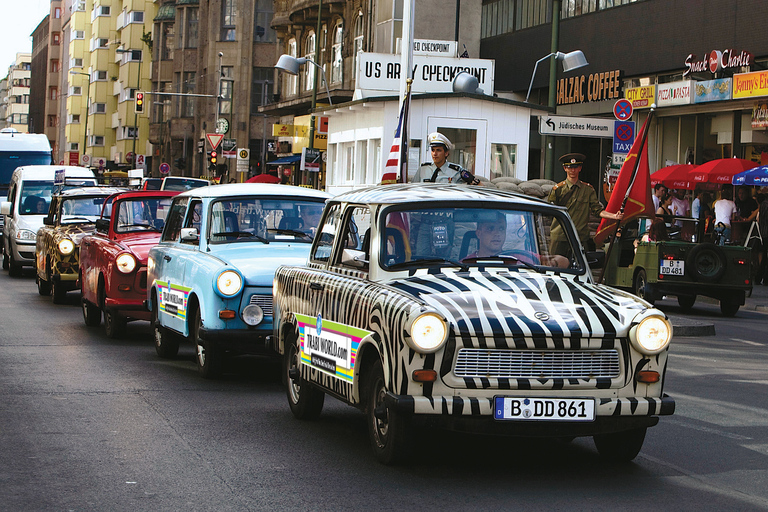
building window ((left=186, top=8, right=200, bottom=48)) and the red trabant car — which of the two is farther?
building window ((left=186, top=8, right=200, bottom=48))

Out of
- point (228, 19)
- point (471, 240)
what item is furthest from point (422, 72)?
point (228, 19)

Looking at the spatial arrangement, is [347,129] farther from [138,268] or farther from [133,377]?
[133,377]

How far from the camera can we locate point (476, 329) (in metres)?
6.60

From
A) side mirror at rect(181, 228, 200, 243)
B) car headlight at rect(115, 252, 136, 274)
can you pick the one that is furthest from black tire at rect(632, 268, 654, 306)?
side mirror at rect(181, 228, 200, 243)

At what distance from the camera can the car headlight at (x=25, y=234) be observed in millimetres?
25219

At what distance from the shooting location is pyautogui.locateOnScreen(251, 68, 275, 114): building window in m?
80.4

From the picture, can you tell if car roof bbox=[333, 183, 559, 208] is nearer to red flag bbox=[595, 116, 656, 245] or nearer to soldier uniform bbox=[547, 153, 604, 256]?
soldier uniform bbox=[547, 153, 604, 256]

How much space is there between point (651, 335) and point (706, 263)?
1402 cm

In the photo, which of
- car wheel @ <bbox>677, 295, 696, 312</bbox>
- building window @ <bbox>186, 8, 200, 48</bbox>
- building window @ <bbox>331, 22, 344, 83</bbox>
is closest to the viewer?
car wheel @ <bbox>677, 295, 696, 312</bbox>

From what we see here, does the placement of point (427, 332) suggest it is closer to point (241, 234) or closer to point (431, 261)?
point (431, 261)

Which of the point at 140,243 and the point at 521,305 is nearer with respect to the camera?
the point at 521,305

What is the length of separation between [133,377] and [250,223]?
190 cm

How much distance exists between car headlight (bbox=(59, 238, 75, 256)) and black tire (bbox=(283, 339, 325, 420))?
9882 millimetres

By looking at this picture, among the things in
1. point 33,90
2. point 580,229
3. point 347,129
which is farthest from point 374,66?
point 33,90
